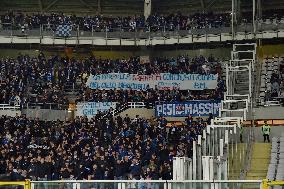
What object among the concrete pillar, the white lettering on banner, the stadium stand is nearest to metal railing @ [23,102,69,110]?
the stadium stand

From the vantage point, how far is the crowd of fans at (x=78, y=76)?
3312cm

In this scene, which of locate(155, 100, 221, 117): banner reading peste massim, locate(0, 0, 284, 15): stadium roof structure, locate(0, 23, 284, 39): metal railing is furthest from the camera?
locate(0, 0, 284, 15): stadium roof structure

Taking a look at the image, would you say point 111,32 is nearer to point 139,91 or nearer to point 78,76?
point 78,76

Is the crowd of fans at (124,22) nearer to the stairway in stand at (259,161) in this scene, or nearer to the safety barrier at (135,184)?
the stairway in stand at (259,161)

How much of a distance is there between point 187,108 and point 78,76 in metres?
8.30

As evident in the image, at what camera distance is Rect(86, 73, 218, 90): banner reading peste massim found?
112ft

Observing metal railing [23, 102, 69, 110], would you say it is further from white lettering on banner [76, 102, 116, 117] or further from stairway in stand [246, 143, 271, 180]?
stairway in stand [246, 143, 271, 180]

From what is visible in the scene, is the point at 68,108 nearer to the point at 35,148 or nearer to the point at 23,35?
the point at 23,35

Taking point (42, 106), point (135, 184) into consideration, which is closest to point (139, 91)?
point (42, 106)

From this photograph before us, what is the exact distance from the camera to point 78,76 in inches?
1437

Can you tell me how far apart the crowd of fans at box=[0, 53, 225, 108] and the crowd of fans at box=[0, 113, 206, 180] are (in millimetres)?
4083

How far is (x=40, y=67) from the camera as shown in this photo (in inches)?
1452

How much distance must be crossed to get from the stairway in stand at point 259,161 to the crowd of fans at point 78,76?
854 cm

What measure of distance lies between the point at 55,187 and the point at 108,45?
27.5 m
